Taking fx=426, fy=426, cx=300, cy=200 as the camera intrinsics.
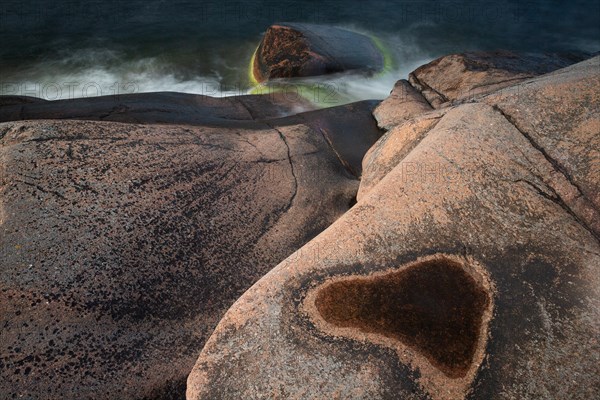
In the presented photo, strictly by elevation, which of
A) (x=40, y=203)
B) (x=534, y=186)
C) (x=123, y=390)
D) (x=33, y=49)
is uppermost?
→ (x=534, y=186)

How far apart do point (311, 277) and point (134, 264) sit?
137cm

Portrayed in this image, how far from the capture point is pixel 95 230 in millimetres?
3213

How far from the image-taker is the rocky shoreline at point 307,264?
2539 millimetres

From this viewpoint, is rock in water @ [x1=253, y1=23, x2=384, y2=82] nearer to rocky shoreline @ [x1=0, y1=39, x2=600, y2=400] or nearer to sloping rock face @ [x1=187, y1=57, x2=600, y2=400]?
rocky shoreline @ [x1=0, y1=39, x2=600, y2=400]

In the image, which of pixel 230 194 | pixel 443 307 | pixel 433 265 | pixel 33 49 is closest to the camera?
pixel 443 307

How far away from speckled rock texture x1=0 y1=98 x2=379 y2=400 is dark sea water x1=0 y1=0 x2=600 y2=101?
4.65 m

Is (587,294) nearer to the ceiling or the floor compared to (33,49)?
nearer to the ceiling

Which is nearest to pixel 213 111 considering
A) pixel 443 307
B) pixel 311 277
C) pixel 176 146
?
pixel 176 146

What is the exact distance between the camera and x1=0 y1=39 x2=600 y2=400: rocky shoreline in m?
2.54

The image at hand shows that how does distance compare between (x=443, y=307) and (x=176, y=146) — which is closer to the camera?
(x=443, y=307)

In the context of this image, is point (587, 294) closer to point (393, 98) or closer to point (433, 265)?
point (433, 265)

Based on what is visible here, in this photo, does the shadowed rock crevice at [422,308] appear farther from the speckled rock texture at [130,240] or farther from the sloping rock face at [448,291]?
the speckled rock texture at [130,240]

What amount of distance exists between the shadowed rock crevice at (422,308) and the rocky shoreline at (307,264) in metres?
0.01

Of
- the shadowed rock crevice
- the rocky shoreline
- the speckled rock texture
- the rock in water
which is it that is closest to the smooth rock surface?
the rocky shoreline
